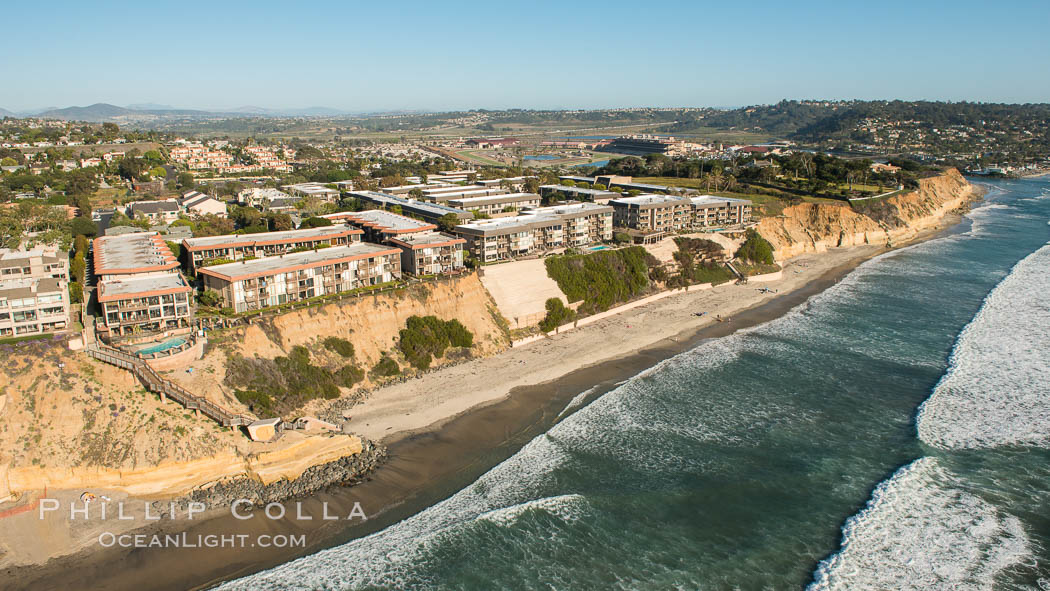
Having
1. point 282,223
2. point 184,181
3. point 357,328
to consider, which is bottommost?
point 357,328

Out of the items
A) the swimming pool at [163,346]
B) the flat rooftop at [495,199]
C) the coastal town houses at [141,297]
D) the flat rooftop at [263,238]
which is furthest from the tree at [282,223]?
the swimming pool at [163,346]

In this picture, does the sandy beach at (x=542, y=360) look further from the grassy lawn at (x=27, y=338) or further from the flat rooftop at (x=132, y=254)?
the flat rooftop at (x=132, y=254)

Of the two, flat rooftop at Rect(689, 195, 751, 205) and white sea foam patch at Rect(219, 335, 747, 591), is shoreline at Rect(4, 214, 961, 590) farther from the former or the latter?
flat rooftop at Rect(689, 195, 751, 205)

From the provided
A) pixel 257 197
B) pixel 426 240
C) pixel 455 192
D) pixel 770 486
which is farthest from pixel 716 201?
pixel 257 197

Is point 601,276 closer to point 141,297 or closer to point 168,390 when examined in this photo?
point 141,297

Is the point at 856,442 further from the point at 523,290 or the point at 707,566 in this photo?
the point at 523,290

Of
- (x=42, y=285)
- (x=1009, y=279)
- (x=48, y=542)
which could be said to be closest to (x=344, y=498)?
(x=48, y=542)
